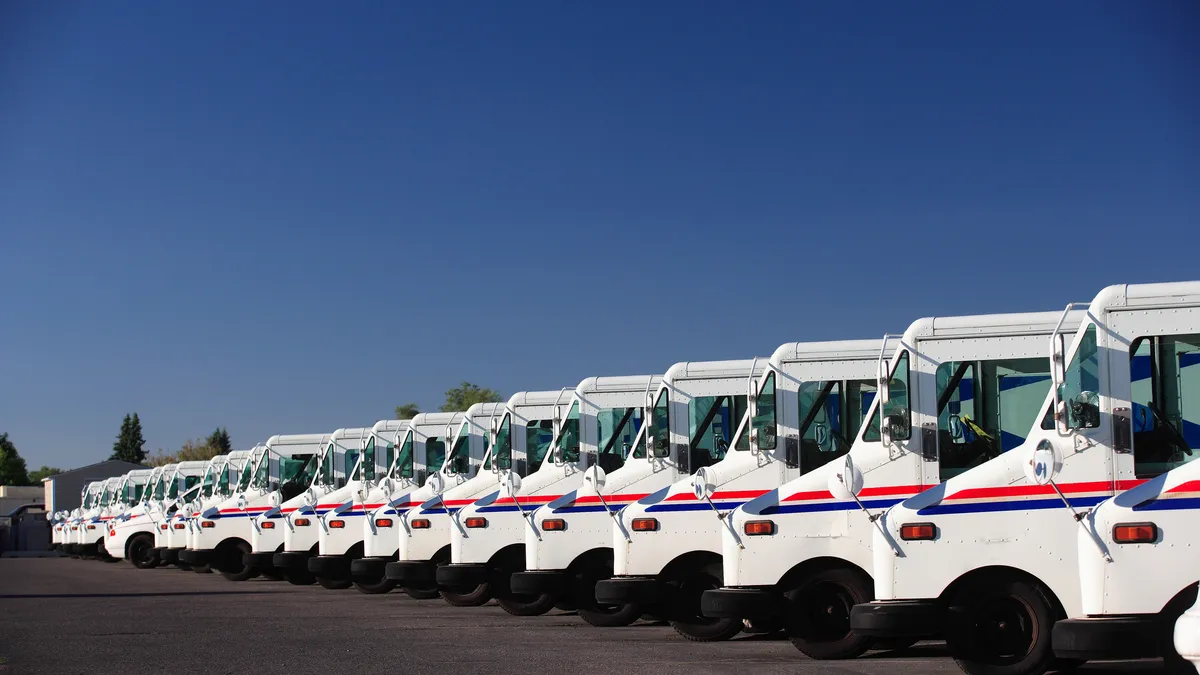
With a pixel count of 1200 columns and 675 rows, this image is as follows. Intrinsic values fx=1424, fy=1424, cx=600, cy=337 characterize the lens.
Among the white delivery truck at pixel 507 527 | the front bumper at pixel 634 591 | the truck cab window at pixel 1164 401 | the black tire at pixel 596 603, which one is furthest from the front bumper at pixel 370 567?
the truck cab window at pixel 1164 401

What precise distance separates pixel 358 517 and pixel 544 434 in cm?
455

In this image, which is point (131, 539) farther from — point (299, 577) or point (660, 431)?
point (660, 431)

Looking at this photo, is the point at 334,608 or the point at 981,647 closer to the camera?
the point at 981,647

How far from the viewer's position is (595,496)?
16.9 m

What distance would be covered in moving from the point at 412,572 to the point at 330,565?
3.74m

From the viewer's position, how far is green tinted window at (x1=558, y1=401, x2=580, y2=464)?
1852 centimetres

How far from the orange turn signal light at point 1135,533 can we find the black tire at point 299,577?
18.2 meters

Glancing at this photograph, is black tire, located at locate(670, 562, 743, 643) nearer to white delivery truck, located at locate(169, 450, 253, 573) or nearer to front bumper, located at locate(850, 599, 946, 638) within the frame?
front bumper, located at locate(850, 599, 946, 638)

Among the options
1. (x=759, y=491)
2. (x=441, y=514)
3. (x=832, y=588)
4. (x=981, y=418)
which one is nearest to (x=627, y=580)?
(x=759, y=491)

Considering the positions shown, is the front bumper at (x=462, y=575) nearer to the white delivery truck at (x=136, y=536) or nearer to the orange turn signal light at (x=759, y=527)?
the orange turn signal light at (x=759, y=527)

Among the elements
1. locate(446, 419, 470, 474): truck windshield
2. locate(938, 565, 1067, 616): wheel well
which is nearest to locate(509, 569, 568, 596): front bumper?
locate(446, 419, 470, 474): truck windshield

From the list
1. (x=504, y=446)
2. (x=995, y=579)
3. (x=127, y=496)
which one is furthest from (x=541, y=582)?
(x=127, y=496)

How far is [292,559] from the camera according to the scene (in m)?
24.8

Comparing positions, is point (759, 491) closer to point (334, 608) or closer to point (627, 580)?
point (627, 580)
